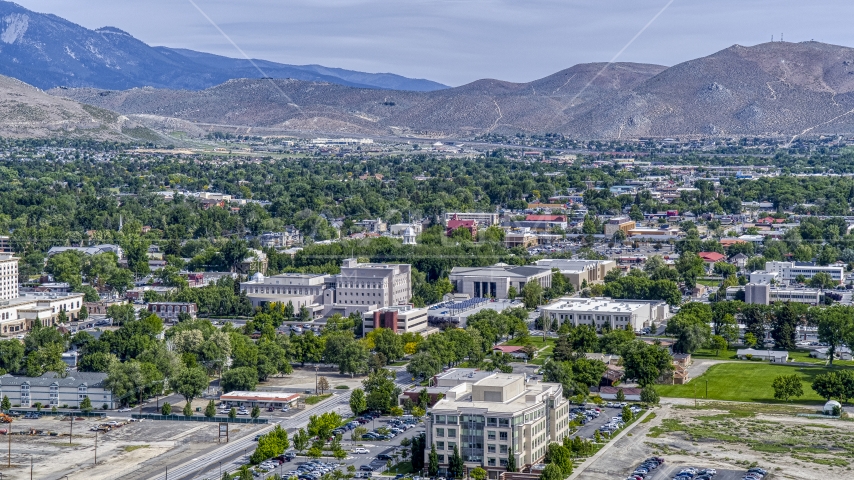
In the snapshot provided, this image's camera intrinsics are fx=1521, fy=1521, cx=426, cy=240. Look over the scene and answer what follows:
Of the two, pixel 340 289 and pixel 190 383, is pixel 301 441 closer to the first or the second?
pixel 190 383

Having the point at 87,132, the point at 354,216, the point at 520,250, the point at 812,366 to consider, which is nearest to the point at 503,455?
the point at 812,366

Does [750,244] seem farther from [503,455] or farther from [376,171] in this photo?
[376,171]

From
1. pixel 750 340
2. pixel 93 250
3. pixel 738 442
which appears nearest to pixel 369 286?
pixel 750 340

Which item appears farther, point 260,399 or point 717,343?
point 717,343

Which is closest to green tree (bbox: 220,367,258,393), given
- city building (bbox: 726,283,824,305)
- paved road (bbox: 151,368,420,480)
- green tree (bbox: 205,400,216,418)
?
paved road (bbox: 151,368,420,480)

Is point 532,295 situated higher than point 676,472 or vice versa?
point 532,295
